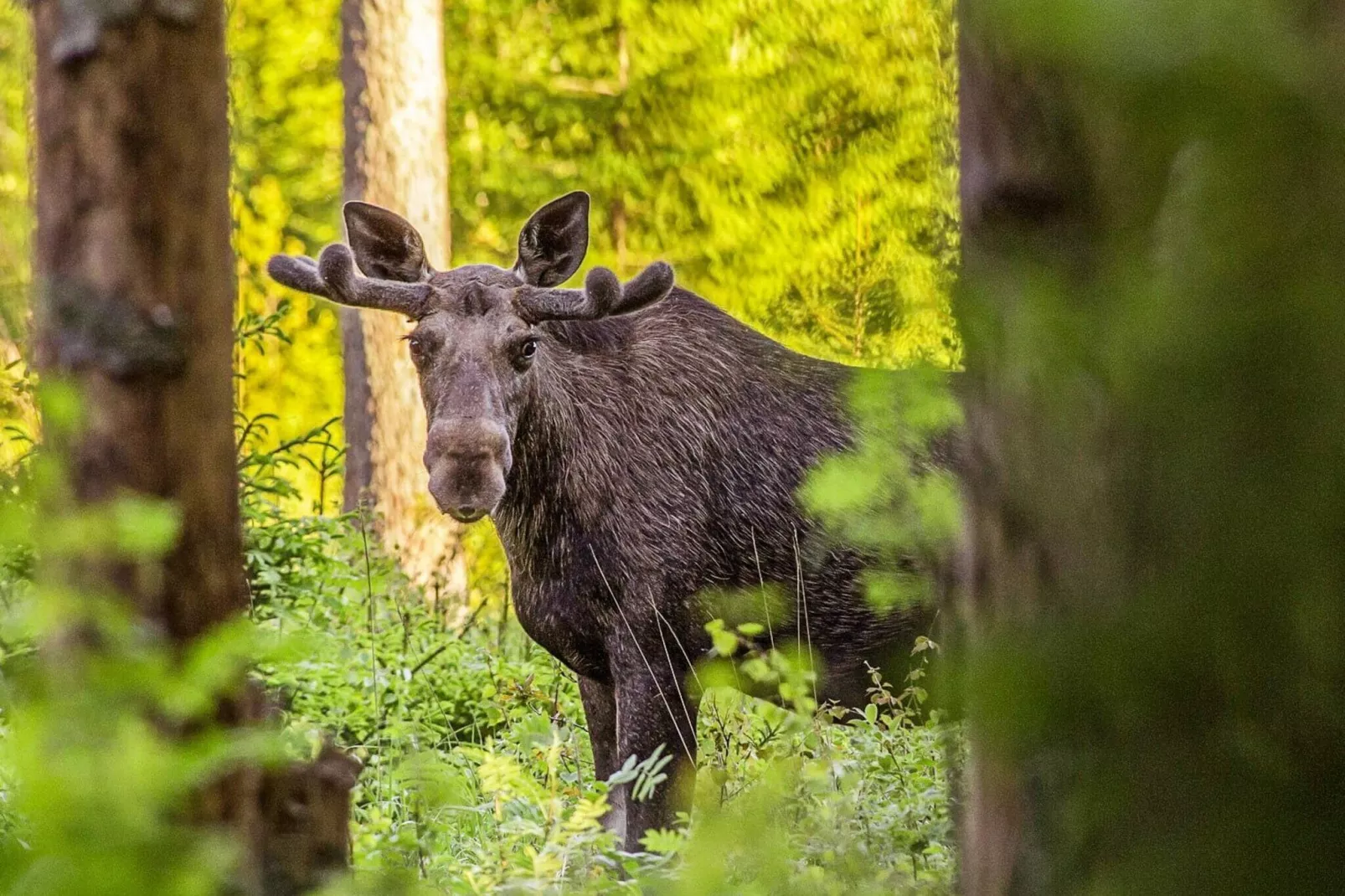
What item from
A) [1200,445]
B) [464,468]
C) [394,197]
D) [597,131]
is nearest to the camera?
[1200,445]

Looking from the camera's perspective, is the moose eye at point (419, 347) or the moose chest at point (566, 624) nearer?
the moose eye at point (419, 347)

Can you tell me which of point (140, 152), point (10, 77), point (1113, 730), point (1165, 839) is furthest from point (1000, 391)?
point (10, 77)

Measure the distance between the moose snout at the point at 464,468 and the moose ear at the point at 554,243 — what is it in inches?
41.0

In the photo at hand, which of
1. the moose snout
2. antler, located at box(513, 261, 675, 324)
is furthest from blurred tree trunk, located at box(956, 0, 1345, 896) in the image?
antler, located at box(513, 261, 675, 324)

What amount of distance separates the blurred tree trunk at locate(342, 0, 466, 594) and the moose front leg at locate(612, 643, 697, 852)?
6.95 m

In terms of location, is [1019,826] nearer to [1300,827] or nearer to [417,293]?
[1300,827]

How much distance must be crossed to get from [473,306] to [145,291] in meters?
3.43

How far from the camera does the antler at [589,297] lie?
5727mm

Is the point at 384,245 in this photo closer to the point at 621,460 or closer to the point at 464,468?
the point at 621,460

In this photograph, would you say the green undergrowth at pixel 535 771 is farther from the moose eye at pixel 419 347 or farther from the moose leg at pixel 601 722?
the moose eye at pixel 419 347

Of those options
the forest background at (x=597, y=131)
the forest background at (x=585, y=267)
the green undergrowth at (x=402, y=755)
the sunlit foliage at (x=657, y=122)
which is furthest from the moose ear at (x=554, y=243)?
the sunlit foliage at (x=657, y=122)

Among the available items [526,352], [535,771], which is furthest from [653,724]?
[526,352]

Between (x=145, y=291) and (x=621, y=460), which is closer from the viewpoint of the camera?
(x=145, y=291)

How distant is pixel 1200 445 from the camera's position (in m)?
1.40
